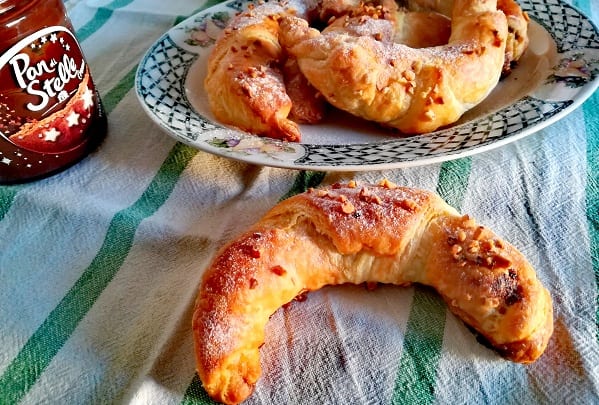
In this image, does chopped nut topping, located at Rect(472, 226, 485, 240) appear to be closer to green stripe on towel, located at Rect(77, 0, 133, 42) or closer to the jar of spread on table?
the jar of spread on table

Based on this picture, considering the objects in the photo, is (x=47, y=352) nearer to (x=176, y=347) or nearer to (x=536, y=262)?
(x=176, y=347)

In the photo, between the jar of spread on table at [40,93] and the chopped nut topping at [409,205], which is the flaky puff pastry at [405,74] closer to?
the chopped nut topping at [409,205]

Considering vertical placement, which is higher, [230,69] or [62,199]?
[230,69]

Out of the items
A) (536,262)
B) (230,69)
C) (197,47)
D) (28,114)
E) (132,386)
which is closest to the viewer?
(132,386)

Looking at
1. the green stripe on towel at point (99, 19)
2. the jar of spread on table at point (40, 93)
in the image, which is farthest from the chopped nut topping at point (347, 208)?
the green stripe on towel at point (99, 19)

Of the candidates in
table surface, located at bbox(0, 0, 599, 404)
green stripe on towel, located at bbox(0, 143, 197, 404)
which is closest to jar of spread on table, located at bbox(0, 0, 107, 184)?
table surface, located at bbox(0, 0, 599, 404)

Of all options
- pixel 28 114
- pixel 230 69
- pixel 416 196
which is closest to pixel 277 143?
pixel 230 69

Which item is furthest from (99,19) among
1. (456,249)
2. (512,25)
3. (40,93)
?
(456,249)
